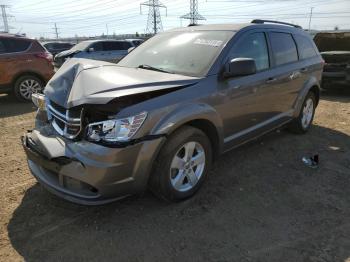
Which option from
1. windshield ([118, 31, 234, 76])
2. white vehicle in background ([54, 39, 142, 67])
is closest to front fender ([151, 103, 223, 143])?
windshield ([118, 31, 234, 76])

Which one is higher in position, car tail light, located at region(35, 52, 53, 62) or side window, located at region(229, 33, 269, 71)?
side window, located at region(229, 33, 269, 71)

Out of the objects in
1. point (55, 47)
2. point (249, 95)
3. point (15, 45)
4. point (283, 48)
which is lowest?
point (55, 47)

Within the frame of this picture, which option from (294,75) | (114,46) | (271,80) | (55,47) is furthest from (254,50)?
(55,47)

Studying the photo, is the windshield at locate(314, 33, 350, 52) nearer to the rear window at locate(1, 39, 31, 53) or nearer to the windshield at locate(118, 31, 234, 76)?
the windshield at locate(118, 31, 234, 76)

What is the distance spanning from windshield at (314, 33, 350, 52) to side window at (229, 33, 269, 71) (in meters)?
8.30

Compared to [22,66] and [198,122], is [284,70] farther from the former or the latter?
[22,66]

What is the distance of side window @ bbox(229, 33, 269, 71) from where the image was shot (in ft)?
13.8

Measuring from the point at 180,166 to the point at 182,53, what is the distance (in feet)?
4.61

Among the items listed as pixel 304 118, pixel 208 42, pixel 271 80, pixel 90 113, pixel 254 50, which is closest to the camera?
pixel 90 113

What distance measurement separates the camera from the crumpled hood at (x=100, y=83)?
10.2ft

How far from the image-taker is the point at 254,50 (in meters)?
4.53

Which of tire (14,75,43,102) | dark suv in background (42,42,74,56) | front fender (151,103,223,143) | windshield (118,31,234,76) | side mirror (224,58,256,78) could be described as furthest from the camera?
dark suv in background (42,42,74,56)

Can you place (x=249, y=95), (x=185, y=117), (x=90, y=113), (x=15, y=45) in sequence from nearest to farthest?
(x=90, y=113), (x=185, y=117), (x=249, y=95), (x=15, y=45)

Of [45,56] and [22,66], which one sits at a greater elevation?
[45,56]
